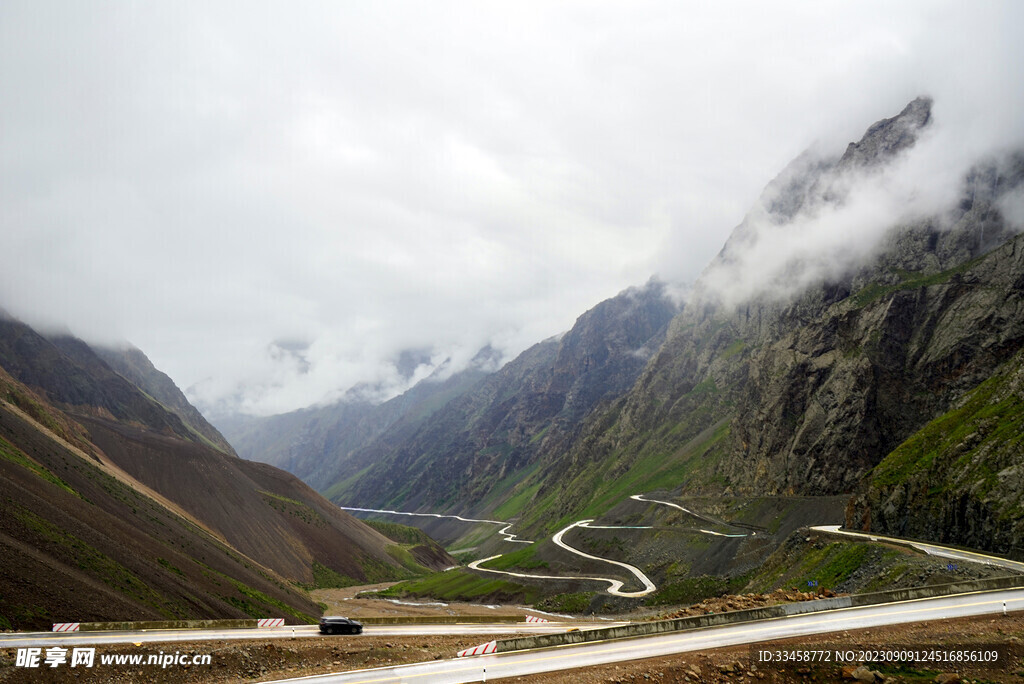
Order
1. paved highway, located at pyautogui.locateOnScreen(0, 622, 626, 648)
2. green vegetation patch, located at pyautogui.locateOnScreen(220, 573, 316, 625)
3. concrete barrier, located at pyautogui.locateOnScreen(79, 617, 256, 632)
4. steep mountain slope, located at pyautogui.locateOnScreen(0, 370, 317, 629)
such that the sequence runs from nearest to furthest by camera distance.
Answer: paved highway, located at pyautogui.locateOnScreen(0, 622, 626, 648) → concrete barrier, located at pyautogui.locateOnScreen(79, 617, 256, 632) → steep mountain slope, located at pyautogui.locateOnScreen(0, 370, 317, 629) → green vegetation patch, located at pyautogui.locateOnScreen(220, 573, 316, 625)

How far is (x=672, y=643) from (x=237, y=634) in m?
25.4

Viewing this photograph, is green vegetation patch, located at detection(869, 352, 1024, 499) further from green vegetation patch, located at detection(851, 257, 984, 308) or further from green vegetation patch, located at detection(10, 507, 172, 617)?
green vegetation patch, located at detection(10, 507, 172, 617)

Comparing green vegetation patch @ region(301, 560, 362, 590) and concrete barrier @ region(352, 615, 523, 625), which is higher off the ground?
concrete barrier @ region(352, 615, 523, 625)

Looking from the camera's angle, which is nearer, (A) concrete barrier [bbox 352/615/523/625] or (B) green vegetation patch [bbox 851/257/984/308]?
(A) concrete barrier [bbox 352/615/523/625]

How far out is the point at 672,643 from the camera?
29125 mm

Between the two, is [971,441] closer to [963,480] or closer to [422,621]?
[963,480]

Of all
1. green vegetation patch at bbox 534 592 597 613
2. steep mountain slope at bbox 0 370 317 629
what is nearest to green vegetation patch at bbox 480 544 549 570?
green vegetation patch at bbox 534 592 597 613

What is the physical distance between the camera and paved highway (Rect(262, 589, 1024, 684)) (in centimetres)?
2611

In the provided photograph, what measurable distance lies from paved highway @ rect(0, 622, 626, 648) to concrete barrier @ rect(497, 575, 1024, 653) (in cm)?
224

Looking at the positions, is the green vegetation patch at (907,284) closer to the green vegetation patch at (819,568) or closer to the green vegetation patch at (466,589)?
the green vegetation patch at (819,568)

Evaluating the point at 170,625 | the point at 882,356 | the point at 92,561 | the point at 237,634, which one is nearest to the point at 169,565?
the point at 92,561

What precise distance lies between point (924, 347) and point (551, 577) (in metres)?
80.9

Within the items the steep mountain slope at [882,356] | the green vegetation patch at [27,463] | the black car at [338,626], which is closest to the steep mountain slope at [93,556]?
the green vegetation patch at [27,463]

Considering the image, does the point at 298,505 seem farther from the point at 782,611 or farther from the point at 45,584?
the point at 782,611
